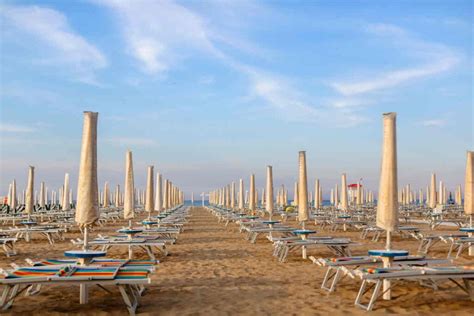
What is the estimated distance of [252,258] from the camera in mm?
10188

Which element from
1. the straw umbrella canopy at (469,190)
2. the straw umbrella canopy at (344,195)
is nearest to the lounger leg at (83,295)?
the straw umbrella canopy at (469,190)

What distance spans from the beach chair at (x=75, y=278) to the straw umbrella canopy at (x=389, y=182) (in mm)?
3017

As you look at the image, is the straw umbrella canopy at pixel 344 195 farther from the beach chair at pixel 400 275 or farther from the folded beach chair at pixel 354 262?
the beach chair at pixel 400 275

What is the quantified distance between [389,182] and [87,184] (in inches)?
150

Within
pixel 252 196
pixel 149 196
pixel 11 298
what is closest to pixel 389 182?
pixel 11 298

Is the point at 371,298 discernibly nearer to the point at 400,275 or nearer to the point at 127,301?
the point at 400,275

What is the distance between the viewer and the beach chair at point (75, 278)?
16.3 feet

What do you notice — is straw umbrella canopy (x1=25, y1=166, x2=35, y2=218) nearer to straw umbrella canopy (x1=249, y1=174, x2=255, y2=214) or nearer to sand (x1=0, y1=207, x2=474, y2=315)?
sand (x1=0, y1=207, x2=474, y2=315)

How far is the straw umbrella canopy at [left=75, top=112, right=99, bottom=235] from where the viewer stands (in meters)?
6.44

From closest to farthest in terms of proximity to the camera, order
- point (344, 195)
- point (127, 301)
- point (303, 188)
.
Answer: point (127, 301) → point (303, 188) → point (344, 195)

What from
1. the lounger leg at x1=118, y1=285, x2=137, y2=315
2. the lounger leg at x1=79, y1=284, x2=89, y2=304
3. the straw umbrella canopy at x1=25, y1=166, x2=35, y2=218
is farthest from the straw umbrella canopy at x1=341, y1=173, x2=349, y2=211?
the lounger leg at x1=118, y1=285, x2=137, y2=315

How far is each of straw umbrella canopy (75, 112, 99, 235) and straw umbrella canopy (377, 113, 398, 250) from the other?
143 inches

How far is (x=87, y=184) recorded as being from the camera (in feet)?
21.1

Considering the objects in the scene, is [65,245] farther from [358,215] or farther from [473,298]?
[358,215]
